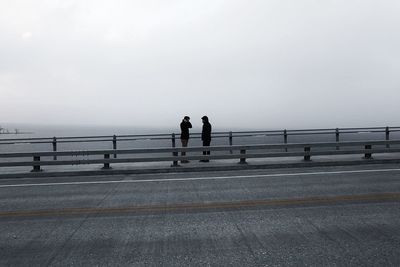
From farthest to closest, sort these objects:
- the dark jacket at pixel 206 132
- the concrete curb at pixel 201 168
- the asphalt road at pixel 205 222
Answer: the dark jacket at pixel 206 132, the concrete curb at pixel 201 168, the asphalt road at pixel 205 222

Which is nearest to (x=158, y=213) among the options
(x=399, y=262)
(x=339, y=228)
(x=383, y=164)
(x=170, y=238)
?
(x=170, y=238)

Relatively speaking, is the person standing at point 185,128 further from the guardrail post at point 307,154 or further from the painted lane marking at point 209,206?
the painted lane marking at point 209,206

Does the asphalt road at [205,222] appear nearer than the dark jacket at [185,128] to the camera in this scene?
Yes

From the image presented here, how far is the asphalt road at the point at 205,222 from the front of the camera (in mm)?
4312

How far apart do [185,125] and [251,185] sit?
212 inches

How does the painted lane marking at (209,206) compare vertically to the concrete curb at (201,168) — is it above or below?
below

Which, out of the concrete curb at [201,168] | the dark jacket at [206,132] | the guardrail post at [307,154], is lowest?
the concrete curb at [201,168]

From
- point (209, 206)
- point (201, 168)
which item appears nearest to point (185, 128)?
point (201, 168)

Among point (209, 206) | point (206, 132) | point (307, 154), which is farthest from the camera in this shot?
point (206, 132)

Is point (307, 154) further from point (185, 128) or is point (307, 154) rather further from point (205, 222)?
point (205, 222)

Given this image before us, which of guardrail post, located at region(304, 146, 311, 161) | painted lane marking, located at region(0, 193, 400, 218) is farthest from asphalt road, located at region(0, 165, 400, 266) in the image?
guardrail post, located at region(304, 146, 311, 161)

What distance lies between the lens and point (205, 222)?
18.8ft

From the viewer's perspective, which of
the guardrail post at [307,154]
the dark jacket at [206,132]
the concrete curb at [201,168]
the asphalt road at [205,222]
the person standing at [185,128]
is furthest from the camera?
the dark jacket at [206,132]

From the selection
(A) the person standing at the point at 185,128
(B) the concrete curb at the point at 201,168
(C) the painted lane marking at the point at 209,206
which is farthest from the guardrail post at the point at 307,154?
(C) the painted lane marking at the point at 209,206
